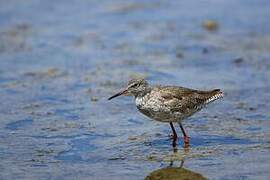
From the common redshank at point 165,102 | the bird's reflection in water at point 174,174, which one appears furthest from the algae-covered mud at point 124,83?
the common redshank at point 165,102

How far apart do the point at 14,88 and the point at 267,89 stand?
14.3 feet

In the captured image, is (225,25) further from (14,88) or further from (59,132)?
(59,132)

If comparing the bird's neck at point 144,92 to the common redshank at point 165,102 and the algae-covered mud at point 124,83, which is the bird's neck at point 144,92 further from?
the algae-covered mud at point 124,83

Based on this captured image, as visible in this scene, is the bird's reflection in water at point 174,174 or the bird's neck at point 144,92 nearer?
the bird's reflection in water at point 174,174

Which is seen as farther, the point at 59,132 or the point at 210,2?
the point at 210,2

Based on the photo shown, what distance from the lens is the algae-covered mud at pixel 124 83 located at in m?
9.47

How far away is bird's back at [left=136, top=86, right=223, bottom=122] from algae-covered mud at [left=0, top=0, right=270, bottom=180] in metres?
0.37

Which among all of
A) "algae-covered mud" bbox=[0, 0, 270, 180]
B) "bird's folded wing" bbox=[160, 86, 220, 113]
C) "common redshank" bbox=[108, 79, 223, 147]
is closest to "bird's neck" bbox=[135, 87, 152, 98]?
"common redshank" bbox=[108, 79, 223, 147]

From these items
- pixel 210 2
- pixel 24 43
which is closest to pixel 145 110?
pixel 24 43

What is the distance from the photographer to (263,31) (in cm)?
1658

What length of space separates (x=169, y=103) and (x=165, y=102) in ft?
0.19

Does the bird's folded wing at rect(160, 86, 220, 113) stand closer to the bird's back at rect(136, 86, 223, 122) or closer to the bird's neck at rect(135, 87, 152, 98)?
the bird's back at rect(136, 86, 223, 122)

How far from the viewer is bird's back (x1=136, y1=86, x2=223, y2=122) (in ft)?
33.8

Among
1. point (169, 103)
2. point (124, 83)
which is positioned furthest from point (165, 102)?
point (124, 83)
